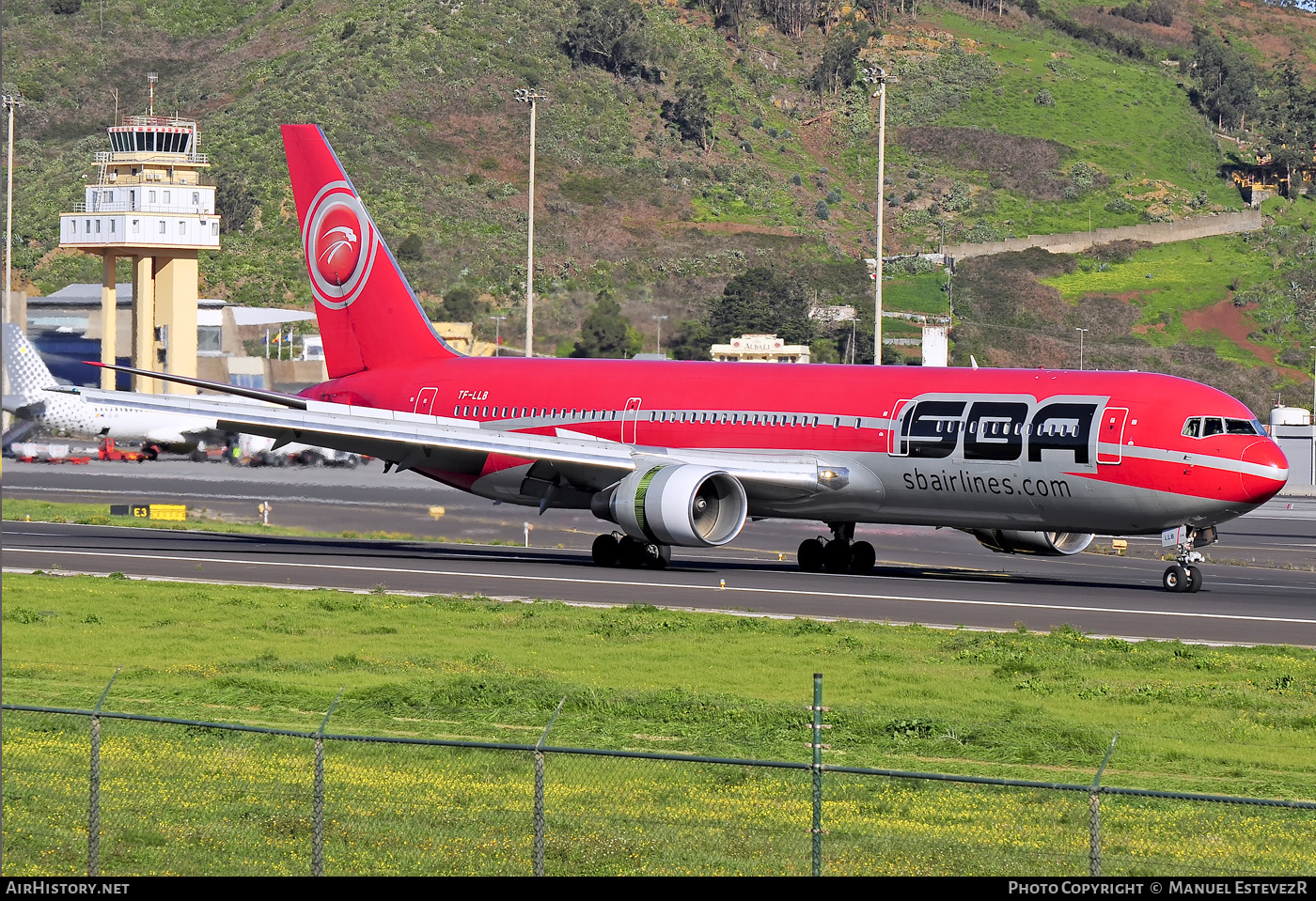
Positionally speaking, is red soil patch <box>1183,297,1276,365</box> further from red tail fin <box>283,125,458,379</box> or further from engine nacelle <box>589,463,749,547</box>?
engine nacelle <box>589,463,749,547</box>

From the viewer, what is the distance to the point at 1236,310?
16988cm

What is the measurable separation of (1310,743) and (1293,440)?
262 ft

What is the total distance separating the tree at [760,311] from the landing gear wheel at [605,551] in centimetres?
11767

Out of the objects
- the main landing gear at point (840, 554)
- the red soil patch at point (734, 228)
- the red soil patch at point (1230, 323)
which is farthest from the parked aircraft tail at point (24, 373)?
the red soil patch at point (1230, 323)

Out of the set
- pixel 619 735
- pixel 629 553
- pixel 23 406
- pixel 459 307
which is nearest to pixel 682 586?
pixel 629 553

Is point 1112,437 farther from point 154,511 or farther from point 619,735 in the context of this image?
point 154,511

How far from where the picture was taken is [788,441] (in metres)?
38.9

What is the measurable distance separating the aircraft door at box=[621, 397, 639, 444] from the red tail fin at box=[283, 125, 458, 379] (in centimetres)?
676

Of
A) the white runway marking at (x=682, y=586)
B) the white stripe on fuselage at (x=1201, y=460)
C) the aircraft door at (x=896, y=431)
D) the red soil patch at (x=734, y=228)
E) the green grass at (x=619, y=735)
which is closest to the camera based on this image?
the green grass at (x=619, y=735)

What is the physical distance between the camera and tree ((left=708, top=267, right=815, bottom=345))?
159 m

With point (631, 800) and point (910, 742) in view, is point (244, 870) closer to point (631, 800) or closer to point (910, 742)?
point (631, 800)

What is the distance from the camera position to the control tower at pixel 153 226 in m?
107

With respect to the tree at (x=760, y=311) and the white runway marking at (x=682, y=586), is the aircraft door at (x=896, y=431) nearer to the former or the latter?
the white runway marking at (x=682, y=586)

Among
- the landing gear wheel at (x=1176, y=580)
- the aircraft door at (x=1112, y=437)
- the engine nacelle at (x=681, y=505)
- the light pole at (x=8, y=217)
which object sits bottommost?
the landing gear wheel at (x=1176, y=580)
